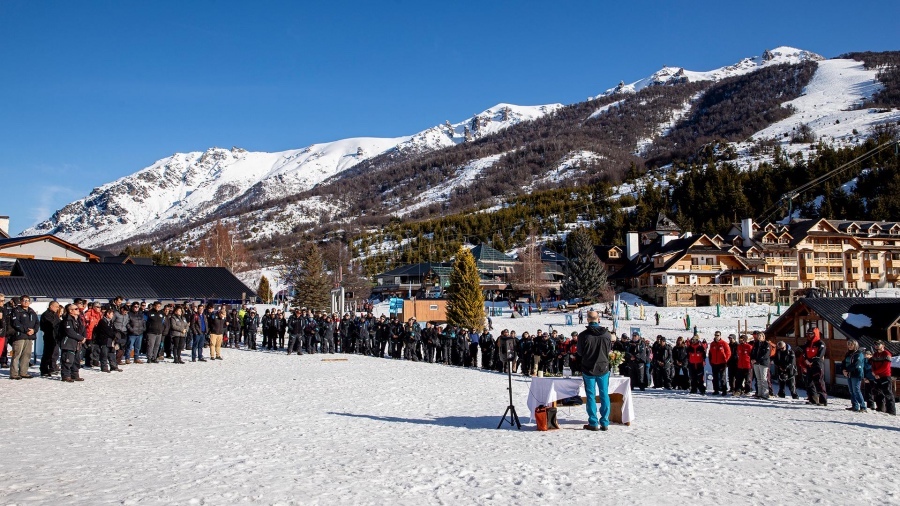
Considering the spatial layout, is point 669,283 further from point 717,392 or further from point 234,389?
point 234,389

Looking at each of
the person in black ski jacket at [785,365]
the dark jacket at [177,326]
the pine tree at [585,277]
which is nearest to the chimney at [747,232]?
the pine tree at [585,277]

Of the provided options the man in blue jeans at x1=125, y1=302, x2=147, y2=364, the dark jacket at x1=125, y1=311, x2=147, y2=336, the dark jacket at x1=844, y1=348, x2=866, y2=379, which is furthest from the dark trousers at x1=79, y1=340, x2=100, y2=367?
the dark jacket at x1=844, y1=348, x2=866, y2=379

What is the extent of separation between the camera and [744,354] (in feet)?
51.5

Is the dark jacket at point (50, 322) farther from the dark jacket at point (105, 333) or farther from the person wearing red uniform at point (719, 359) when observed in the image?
the person wearing red uniform at point (719, 359)

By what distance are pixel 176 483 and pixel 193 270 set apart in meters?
29.3

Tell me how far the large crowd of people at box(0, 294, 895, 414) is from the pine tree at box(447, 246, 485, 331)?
1344cm

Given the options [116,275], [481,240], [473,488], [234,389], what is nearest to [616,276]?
[481,240]

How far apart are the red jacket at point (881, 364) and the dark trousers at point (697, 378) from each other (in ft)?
12.4

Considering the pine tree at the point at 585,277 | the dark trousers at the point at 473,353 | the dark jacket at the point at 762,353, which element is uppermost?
the pine tree at the point at 585,277

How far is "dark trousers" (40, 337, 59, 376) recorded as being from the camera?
45.7 ft

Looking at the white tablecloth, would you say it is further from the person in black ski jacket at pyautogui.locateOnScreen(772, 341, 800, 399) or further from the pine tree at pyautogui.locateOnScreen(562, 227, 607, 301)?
the pine tree at pyautogui.locateOnScreen(562, 227, 607, 301)

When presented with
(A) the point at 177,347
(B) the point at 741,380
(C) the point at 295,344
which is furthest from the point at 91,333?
(B) the point at 741,380

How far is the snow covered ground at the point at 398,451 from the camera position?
6.07 metres

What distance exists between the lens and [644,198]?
11912 centimetres
